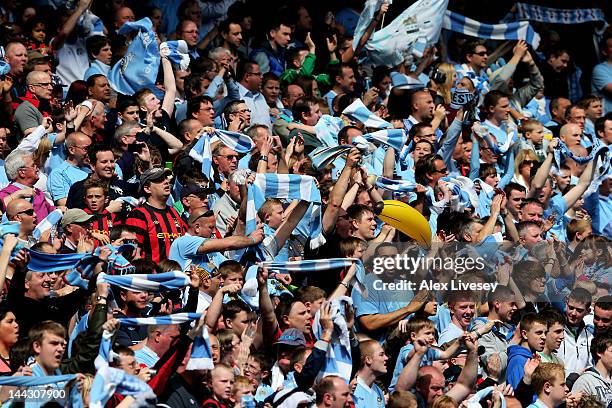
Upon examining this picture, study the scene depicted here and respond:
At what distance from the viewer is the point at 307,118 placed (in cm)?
1499

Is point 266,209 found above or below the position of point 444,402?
above

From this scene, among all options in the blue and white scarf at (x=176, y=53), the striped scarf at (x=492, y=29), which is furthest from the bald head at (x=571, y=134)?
the blue and white scarf at (x=176, y=53)

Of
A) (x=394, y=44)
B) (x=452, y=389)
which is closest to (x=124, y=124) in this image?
(x=452, y=389)

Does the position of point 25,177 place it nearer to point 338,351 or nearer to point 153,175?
point 153,175

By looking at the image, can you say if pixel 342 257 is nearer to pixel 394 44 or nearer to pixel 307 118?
pixel 307 118

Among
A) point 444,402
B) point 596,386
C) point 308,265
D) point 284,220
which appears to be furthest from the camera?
point 284,220

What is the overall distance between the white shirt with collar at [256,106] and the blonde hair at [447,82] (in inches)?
93.6

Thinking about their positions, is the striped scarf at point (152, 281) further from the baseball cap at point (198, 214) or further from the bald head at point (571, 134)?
the bald head at point (571, 134)

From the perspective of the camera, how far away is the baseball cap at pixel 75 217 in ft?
37.6

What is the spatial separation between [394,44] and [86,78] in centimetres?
390

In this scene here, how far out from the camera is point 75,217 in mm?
11484

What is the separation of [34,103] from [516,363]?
15.2 feet

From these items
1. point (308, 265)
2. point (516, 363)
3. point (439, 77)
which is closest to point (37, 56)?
point (308, 265)

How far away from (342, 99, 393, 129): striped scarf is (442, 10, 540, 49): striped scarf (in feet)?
15.8
